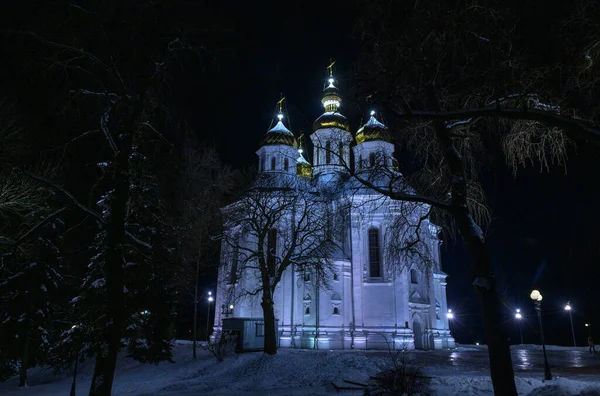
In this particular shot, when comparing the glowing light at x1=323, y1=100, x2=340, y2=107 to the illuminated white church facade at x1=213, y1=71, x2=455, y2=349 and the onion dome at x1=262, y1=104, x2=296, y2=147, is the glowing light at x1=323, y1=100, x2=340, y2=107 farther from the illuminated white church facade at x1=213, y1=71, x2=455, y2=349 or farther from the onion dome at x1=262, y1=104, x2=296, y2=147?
the illuminated white church facade at x1=213, y1=71, x2=455, y2=349

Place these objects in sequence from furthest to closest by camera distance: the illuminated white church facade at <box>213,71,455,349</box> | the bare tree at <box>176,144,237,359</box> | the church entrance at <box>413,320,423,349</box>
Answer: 1. the church entrance at <box>413,320,423,349</box>
2. the illuminated white church facade at <box>213,71,455,349</box>
3. the bare tree at <box>176,144,237,359</box>

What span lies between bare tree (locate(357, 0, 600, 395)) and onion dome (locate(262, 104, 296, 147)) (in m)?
30.7

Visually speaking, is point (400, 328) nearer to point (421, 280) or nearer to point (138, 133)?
point (421, 280)

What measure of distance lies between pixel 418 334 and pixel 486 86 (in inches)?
1182

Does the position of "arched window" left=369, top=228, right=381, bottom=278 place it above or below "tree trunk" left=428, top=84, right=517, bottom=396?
above

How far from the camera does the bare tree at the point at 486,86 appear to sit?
25.2 ft

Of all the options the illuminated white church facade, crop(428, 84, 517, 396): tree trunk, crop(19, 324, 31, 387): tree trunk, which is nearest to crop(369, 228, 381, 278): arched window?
the illuminated white church facade

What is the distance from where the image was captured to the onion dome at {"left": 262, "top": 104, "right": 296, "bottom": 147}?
4116cm

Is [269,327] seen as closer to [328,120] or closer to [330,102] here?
[328,120]

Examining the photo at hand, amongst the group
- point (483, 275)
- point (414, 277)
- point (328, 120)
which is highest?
point (328, 120)

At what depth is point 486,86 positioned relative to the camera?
8.80 meters

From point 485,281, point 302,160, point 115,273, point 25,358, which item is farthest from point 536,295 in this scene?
point 302,160

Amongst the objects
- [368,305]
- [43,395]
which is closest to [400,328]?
[368,305]

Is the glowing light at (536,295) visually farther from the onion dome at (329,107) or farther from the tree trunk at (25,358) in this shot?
Answer: the onion dome at (329,107)
